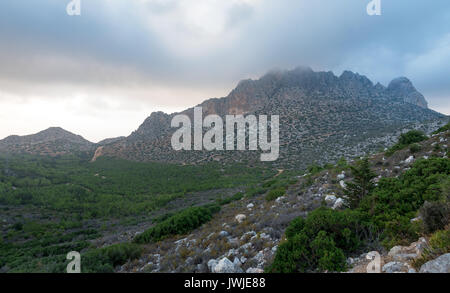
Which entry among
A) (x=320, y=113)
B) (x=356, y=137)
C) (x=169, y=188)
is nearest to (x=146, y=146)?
(x=169, y=188)

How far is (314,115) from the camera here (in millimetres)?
49500

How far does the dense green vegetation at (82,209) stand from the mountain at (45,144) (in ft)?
162

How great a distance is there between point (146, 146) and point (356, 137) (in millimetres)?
56350

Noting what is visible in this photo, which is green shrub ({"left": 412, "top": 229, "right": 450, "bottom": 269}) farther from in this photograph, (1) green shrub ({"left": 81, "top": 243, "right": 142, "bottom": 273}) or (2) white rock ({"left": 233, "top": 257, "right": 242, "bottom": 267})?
(1) green shrub ({"left": 81, "top": 243, "right": 142, "bottom": 273})

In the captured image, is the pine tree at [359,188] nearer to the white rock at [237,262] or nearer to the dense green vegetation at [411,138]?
the white rock at [237,262]

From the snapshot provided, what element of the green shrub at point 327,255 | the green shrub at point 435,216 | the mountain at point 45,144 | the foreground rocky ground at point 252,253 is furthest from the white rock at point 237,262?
the mountain at point 45,144

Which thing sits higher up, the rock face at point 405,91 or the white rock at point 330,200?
the rock face at point 405,91

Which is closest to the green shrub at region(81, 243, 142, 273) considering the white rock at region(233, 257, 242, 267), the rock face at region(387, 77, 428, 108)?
the white rock at region(233, 257, 242, 267)

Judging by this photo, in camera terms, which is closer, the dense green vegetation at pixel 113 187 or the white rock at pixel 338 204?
the white rock at pixel 338 204

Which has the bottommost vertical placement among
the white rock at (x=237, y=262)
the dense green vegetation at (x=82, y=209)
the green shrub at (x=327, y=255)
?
the dense green vegetation at (x=82, y=209)

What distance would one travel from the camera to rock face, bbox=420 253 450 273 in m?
2.15

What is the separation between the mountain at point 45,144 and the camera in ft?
237

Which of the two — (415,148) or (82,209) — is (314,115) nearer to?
(415,148)

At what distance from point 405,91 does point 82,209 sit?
4257 inches
